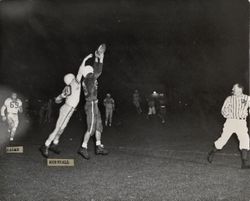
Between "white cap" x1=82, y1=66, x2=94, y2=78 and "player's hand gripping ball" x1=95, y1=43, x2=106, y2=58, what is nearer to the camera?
"player's hand gripping ball" x1=95, y1=43, x2=106, y2=58

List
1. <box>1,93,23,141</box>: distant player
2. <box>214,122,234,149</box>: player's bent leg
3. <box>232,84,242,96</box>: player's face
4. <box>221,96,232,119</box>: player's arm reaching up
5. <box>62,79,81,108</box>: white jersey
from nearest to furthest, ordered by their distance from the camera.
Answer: <box>62,79,81,108</box>: white jersey, <box>232,84,242,96</box>: player's face, <box>221,96,232,119</box>: player's arm reaching up, <box>214,122,234,149</box>: player's bent leg, <box>1,93,23,141</box>: distant player

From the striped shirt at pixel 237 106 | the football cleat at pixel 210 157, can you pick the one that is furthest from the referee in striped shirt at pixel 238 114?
the football cleat at pixel 210 157

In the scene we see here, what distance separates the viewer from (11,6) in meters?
6.06

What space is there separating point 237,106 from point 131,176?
2.32 metres

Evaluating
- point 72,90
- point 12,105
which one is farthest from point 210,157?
point 12,105

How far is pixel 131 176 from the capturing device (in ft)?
22.2

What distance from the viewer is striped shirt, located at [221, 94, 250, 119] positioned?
685cm

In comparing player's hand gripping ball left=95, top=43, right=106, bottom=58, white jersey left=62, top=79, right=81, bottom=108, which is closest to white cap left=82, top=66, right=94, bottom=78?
white jersey left=62, top=79, right=81, bottom=108

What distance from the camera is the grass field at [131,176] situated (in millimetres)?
5547

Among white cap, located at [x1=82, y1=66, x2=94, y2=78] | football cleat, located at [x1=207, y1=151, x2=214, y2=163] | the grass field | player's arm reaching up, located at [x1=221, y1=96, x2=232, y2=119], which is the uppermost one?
white cap, located at [x1=82, y1=66, x2=94, y2=78]

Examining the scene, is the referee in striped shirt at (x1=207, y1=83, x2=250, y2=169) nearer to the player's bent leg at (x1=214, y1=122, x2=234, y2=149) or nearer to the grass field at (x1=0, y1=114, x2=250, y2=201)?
the player's bent leg at (x1=214, y1=122, x2=234, y2=149)

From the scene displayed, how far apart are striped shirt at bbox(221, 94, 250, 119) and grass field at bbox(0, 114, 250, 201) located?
1045mm

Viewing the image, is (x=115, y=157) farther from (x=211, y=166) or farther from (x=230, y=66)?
(x=230, y=66)

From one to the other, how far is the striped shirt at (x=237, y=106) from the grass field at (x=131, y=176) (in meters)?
1.05
